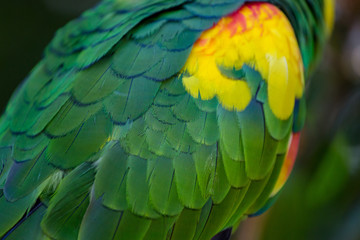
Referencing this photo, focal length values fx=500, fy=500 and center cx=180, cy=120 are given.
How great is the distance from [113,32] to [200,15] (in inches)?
8.8

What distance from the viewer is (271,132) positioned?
1.22 m

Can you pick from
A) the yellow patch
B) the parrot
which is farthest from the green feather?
the yellow patch

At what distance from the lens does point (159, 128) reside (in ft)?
3.56

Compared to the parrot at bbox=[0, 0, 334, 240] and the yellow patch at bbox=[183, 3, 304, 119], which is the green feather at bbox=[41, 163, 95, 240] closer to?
the parrot at bbox=[0, 0, 334, 240]

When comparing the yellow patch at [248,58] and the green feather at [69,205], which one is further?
the yellow patch at [248,58]

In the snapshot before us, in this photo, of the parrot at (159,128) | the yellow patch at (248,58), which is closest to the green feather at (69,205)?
the parrot at (159,128)

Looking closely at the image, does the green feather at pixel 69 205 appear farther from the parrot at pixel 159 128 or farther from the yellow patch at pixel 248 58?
the yellow patch at pixel 248 58

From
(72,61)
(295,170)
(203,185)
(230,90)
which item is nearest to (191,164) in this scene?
(203,185)

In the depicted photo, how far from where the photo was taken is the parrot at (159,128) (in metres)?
1.05

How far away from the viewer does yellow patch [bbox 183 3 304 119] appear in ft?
3.76

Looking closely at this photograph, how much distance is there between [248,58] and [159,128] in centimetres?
28

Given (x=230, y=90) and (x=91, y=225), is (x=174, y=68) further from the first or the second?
(x=91, y=225)

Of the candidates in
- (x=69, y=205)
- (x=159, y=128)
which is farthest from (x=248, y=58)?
(x=69, y=205)

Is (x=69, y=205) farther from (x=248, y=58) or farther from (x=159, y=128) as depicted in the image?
(x=248, y=58)
